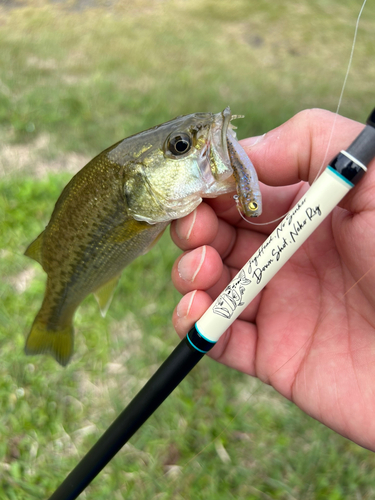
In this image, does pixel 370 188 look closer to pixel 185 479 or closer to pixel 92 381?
pixel 185 479

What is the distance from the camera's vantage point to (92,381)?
7.32ft

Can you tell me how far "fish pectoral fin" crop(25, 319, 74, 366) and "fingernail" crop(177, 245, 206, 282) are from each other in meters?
0.75

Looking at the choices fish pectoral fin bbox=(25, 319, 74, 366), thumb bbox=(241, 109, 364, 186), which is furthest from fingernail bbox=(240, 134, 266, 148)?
fish pectoral fin bbox=(25, 319, 74, 366)

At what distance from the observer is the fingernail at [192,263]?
1.34 m

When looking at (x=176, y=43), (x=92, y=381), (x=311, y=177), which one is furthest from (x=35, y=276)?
(x=176, y=43)

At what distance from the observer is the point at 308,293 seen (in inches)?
57.7

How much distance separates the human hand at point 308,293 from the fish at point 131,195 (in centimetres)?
16

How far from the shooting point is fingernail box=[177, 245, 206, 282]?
4.39ft

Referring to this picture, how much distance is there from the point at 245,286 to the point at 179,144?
518 millimetres

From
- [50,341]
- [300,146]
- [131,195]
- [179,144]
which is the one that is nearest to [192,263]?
[131,195]

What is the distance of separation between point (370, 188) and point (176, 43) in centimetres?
517

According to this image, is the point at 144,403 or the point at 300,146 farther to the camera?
the point at 300,146

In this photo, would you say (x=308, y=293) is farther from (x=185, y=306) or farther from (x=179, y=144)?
(x=179, y=144)

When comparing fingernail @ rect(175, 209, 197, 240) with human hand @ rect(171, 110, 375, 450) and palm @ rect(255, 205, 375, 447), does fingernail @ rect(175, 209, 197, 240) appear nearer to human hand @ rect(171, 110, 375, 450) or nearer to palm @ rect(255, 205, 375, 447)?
human hand @ rect(171, 110, 375, 450)
